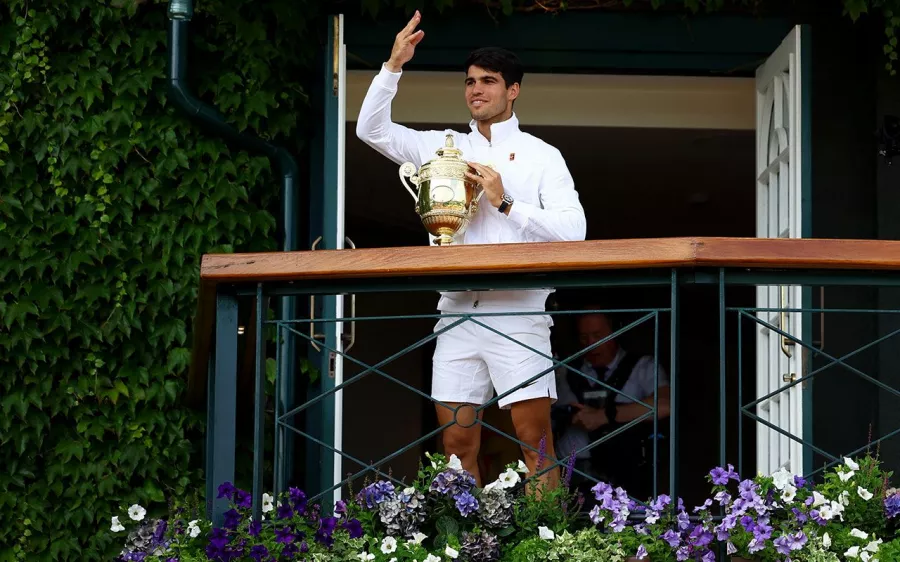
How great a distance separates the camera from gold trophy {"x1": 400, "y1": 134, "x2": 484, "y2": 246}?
4.34m

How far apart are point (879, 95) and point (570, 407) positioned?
5.75 feet

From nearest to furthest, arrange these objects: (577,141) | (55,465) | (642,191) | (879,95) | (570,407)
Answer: (55,465) → (879,95) → (570,407) → (577,141) → (642,191)

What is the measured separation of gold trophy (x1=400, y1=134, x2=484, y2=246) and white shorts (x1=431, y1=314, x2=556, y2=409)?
0.27 meters

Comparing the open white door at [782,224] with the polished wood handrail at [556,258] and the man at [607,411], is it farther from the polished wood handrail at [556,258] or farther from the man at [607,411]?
the polished wood handrail at [556,258]

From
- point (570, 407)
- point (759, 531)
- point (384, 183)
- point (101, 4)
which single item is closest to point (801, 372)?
point (570, 407)

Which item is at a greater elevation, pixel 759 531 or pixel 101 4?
pixel 101 4

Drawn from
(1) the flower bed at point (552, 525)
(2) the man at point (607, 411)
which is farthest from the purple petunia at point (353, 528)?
(2) the man at point (607, 411)

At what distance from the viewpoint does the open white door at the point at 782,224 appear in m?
5.30

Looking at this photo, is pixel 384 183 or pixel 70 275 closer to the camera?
pixel 70 275

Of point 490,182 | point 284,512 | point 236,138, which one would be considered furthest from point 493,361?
point 236,138

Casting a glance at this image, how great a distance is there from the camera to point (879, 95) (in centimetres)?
570

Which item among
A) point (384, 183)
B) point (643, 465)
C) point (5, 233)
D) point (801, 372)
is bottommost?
point (643, 465)

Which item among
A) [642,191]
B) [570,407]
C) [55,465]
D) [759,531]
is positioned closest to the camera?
[759,531]

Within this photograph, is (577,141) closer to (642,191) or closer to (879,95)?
(642,191)
